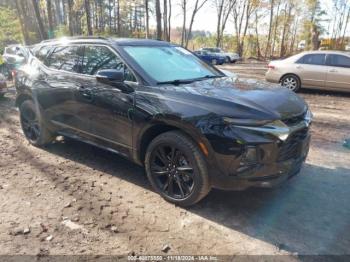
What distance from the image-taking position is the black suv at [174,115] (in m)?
3.10

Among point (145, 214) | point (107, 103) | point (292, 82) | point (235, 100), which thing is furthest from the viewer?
point (292, 82)

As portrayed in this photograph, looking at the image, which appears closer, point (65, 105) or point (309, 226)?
point (309, 226)

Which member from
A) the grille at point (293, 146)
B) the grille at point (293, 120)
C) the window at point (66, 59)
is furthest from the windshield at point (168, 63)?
the grille at point (293, 146)

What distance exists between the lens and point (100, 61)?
13.9 ft

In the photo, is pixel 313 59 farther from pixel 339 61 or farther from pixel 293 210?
pixel 293 210

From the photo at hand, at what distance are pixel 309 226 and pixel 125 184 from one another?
7.20 ft

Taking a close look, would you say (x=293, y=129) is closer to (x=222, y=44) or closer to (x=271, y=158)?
(x=271, y=158)

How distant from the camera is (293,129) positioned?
3229 mm

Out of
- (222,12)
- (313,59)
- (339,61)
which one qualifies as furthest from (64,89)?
(222,12)

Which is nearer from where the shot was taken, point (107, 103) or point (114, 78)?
point (114, 78)

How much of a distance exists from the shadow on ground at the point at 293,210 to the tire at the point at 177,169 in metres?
0.25

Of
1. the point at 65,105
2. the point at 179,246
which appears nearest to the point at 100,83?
the point at 65,105

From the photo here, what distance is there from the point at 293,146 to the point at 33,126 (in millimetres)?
4199

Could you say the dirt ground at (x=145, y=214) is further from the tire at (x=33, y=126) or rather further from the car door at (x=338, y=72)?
the car door at (x=338, y=72)
